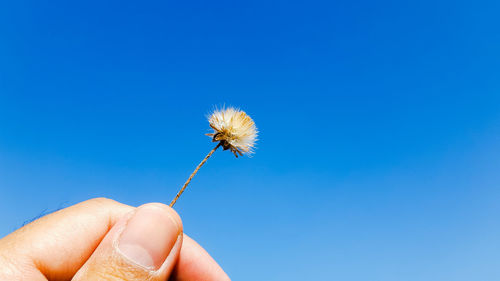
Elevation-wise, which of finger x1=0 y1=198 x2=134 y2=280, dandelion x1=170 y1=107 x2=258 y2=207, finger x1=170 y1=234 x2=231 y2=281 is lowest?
finger x1=0 y1=198 x2=134 y2=280

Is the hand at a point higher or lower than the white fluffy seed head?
lower

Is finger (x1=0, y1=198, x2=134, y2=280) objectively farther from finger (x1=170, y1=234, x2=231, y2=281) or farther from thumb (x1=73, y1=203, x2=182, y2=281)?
finger (x1=170, y1=234, x2=231, y2=281)

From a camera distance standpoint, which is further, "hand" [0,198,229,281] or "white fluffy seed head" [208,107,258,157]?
"white fluffy seed head" [208,107,258,157]

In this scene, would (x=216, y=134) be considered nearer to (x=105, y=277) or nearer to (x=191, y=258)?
(x=105, y=277)

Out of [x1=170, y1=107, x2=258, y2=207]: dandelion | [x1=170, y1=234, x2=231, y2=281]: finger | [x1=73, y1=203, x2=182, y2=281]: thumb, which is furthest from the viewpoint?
[x1=170, y1=234, x2=231, y2=281]: finger

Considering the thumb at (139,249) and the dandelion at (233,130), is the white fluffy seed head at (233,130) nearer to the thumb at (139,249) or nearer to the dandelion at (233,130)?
the dandelion at (233,130)

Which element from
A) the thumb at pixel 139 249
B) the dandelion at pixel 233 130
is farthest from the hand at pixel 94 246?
the dandelion at pixel 233 130

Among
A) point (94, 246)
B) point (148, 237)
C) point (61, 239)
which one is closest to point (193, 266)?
point (94, 246)

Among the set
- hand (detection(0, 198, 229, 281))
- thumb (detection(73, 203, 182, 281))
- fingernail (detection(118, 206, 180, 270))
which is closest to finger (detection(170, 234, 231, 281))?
hand (detection(0, 198, 229, 281))
